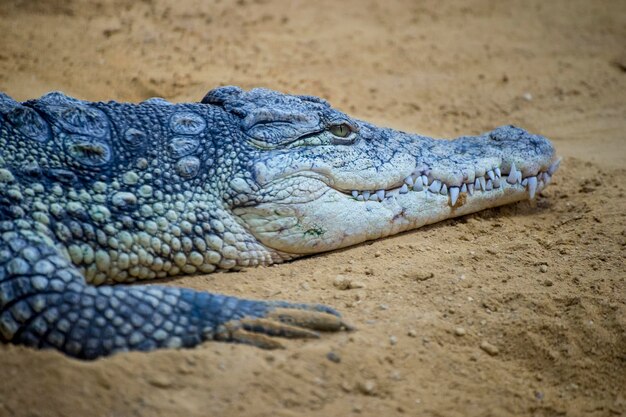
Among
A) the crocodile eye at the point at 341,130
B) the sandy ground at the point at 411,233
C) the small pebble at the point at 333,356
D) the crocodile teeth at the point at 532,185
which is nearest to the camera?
the sandy ground at the point at 411,233

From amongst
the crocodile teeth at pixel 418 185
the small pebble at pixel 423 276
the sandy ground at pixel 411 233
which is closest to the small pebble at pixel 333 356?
the sandy ground at pixel 411 233

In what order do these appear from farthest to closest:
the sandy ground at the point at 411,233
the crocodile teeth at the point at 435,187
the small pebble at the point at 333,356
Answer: the crocodile teeth at the point at 435,187
the small pebble at the point at 333,356
the sandy ground at the point at 411,233

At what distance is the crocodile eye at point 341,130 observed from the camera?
408cm

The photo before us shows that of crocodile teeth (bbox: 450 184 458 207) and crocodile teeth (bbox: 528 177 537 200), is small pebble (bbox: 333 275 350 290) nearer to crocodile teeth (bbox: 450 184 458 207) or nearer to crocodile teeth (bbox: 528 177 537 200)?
crocodile teeth (bbox: 450 184 458 207)

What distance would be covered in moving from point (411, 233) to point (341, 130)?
848 millimetres

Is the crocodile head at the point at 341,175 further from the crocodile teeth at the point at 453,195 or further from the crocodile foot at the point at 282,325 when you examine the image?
the crocodile foot at the point at 282,325

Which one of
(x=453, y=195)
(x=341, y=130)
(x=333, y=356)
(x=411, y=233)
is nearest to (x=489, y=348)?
(x=333, y=356)

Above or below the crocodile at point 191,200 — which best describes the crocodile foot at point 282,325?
below

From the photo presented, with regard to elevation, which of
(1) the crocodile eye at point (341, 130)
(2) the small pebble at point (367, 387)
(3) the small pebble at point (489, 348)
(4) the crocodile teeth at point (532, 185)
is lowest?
(3) the small pebble at point (489, 348)

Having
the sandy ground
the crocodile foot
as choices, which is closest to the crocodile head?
the sandy ground

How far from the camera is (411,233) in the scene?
169 inches

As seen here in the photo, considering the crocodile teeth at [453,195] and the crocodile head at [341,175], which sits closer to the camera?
the crocodile head at [341,175]

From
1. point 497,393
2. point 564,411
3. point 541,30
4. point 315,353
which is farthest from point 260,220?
point 541,30

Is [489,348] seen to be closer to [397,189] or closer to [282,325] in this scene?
[282,325]
